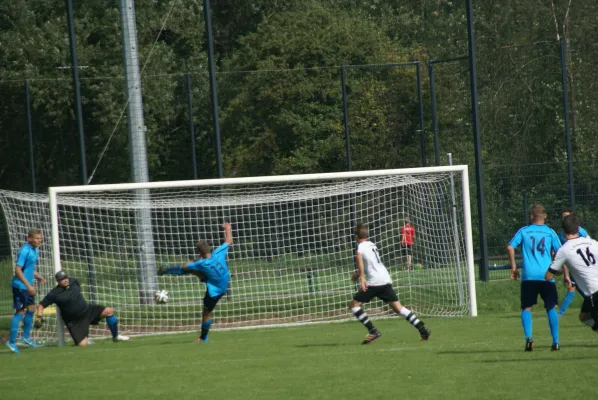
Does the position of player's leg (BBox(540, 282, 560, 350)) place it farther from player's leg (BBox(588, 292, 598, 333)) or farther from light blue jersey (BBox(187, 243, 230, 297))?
light blue jersey (BBox(187, 243, 230, 297))

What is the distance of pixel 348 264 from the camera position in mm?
19641

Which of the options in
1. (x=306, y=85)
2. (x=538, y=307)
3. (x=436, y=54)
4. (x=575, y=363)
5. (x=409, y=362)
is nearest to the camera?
(x=575, y=363)

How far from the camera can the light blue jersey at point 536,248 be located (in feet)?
39.6

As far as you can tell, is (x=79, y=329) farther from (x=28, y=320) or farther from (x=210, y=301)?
(x=210, y=301)

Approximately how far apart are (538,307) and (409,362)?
8.00 metres

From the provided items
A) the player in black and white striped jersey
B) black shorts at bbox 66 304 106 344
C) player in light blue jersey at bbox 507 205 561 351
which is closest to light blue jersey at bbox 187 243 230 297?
black shorts at bbox 66 304 106 344

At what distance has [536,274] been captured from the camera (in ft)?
39.5

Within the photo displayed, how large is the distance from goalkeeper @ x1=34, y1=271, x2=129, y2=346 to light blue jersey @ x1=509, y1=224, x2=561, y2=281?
7.01 metres

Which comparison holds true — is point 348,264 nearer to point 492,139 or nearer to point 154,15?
Answer: point 492,139

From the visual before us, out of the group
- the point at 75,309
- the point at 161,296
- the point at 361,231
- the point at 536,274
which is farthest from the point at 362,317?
the point at 75,309

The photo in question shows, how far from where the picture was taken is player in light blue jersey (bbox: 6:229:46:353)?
15.5m

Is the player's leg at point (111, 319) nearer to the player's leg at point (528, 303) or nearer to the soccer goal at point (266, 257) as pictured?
the soccer goal at point (266, 257)

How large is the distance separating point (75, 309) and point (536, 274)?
741 cm

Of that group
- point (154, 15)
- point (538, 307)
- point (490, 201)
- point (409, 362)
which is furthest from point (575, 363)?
point (154, 15)
